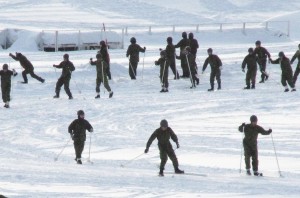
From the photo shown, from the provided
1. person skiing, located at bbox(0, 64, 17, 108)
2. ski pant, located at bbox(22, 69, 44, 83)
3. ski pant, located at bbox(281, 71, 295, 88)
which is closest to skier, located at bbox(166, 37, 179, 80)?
ski pant, located at bbox(281, 71, 295, 88)

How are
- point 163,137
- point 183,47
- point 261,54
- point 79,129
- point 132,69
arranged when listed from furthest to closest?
point 132,69 → point 183,47 → point 261,54 → point 79,129 → point 163,137

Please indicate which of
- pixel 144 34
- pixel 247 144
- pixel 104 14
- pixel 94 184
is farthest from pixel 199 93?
pixel 104 14

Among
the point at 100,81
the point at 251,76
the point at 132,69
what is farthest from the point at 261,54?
the point at 100,81

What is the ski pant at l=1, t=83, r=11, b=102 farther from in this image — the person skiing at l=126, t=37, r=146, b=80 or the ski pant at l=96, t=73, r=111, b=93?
the person skiing at l=126, t=37, r=146, b=80

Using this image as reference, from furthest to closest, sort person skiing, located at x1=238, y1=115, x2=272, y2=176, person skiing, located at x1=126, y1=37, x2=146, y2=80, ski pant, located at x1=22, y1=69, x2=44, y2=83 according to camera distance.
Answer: person skiing, located at x1=126, y1=37, x2=146, y2=80 < ski pant, located at x1=22, y1=69, x2=44, y2=83 < person skiing, located at x1=238, y1=115, x2=272, y2=176

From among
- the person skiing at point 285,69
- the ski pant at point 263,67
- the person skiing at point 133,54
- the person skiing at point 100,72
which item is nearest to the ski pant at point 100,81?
the person skiing at point 100,72

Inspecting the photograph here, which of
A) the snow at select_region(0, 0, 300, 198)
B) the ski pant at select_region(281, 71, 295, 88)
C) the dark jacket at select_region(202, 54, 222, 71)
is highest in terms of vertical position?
the dark jacket at select_region(202, 54, 222, 71)

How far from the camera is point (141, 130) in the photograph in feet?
73.9

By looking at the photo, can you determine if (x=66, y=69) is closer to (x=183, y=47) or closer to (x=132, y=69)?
(x=132, y=69)

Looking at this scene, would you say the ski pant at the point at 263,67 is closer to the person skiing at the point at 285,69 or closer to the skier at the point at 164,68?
the person skiing at the point at 285,69

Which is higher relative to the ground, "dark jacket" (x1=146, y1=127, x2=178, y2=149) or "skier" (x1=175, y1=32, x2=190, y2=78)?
"skier" (x1=175, y1=32, x2=190, y2=78)

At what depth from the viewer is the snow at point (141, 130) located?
15430mm

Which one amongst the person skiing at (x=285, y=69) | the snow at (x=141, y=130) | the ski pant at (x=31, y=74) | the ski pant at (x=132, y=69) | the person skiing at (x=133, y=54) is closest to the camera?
the snow at (x=141, y=130)

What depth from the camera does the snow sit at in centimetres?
1543
